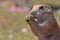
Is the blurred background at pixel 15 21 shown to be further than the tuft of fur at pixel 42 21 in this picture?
Yes

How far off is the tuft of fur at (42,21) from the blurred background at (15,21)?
2060mm

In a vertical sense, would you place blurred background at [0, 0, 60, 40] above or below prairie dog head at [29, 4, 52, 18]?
above

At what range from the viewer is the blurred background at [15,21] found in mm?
7781

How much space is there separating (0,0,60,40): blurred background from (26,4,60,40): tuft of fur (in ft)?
6.76

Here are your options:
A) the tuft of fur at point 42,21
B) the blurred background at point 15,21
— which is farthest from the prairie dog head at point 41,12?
the blurred background at point 15,21

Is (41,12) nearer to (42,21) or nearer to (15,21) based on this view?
(42,21)

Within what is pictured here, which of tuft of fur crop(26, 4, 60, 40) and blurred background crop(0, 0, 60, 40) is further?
blurred background crop(0, 0, 60, 40)

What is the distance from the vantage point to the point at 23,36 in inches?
307

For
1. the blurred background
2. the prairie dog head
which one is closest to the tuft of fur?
the prairie dog head

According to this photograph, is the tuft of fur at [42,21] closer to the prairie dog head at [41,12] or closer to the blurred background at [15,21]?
the prairie dog head at [41,12]

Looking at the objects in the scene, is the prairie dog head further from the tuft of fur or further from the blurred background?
the blurred background

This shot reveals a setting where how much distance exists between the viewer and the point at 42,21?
14.7ft

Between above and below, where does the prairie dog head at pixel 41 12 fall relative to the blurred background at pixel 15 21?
below

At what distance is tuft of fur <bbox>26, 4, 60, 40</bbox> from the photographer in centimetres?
445
